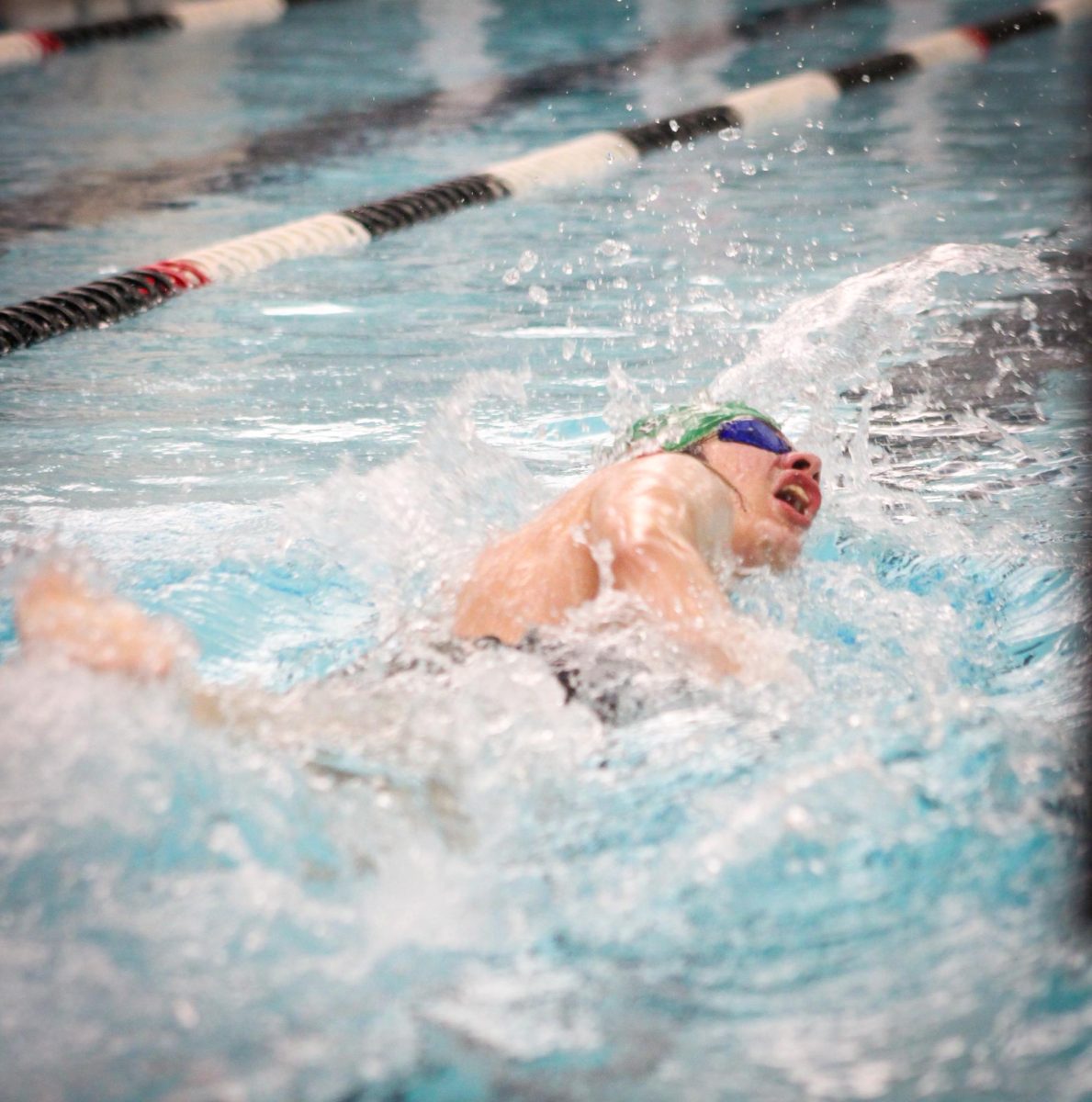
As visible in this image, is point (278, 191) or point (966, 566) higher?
point (278, 191)

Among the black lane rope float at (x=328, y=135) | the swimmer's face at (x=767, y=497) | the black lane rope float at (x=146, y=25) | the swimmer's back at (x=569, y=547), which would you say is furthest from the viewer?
the black lane rope float at (x=146, y=25)

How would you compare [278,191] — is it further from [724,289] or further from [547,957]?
[547,957]

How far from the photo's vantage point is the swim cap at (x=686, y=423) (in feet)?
8.16

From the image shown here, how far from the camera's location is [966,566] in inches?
119

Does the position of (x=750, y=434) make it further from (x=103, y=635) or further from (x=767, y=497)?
(x=103, y=635)

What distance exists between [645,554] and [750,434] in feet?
1.48

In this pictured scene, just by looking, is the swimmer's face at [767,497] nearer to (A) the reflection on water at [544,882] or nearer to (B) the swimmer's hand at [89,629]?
(A) the reflection on water at [544,882]

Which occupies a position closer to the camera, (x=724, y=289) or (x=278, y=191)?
(x=724, y=289)

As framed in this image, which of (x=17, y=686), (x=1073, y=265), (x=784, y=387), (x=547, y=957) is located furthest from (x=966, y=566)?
(x=1073, y=265)

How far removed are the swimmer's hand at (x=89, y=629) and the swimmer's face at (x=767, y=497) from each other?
0.90m

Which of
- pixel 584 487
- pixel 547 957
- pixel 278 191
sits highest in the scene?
pixel 278 191

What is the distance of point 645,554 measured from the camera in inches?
82.9

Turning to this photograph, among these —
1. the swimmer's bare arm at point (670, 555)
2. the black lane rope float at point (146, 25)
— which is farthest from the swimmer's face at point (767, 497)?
the black lane rope float at point (146, 25)

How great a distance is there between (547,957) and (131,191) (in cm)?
522
